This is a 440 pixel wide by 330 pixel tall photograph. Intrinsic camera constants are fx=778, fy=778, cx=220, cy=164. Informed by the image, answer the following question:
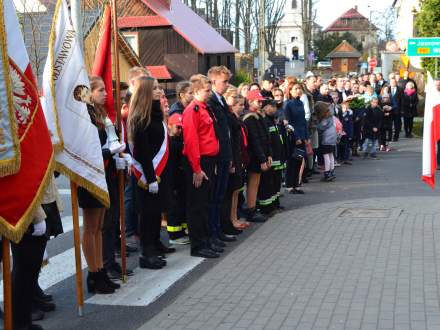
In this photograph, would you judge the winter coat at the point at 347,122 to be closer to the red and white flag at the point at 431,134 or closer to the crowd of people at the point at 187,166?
the crowd of people at the point at 187,166

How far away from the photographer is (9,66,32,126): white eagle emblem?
5148mm

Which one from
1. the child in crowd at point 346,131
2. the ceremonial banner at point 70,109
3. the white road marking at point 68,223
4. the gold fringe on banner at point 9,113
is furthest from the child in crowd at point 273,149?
the child in crowd at point 346,131

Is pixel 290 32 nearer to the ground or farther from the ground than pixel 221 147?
farther from the ground

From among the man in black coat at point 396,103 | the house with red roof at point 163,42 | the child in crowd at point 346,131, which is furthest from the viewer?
the house with red roof at point 163,42

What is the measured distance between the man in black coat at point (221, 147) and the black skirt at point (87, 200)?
95.2 inches

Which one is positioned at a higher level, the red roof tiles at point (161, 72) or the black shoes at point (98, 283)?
the red roof tiles at point (161, 72)

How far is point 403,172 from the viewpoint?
16906 mm

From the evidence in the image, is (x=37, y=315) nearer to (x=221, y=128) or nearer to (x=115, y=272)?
(x=115, y=272)

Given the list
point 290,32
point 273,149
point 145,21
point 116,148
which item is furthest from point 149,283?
point 290,32

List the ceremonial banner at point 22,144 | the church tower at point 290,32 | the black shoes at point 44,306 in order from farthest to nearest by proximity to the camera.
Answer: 1. the church tower at point 290,32
2. the black shoes at point 44,306
3. the ceremonial banner at point 22,144

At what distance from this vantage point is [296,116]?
1341 cm

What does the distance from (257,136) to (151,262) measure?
124 inches

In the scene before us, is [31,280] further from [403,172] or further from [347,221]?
[403,172]

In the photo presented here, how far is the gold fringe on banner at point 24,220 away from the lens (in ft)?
16.6
